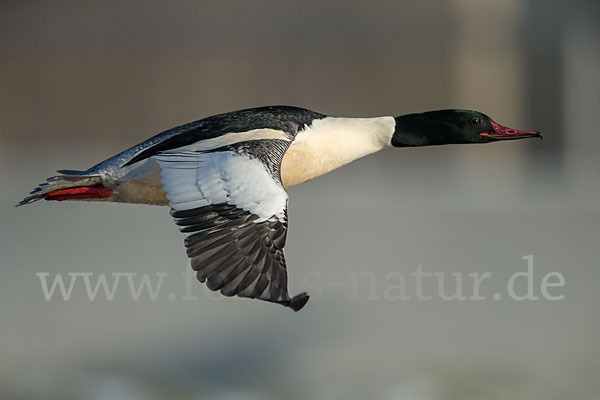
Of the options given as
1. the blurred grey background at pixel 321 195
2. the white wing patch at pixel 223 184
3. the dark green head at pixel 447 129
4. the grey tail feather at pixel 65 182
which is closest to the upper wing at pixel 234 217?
the white wing patch at pixel 223 184

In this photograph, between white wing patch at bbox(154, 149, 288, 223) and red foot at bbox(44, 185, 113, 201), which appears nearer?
white wing patch at bbox(154, 149, 288, 223)

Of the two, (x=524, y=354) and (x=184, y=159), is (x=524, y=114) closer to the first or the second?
(x=524, y=354)

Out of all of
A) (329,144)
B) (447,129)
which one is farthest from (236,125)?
(447,129)

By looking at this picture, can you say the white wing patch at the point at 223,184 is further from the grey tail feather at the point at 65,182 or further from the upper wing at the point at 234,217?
the grey tail feather at the point at 65,182

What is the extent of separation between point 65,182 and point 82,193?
58 mm

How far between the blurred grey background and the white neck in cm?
186

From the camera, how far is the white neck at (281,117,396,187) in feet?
9.28

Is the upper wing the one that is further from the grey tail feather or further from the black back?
the grey tail feather

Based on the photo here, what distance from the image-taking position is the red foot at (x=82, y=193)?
2.76 metres

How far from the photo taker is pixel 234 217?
2.25m

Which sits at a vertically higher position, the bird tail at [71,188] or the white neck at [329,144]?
the white neck at [329,144]

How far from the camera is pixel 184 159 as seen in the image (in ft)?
8.14

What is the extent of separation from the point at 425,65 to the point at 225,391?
12.8 feet

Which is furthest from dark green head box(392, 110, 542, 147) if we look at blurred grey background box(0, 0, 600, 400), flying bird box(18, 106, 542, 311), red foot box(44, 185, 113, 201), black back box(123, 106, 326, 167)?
blurred grey background box(0, 0, 600, 400)
